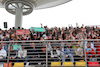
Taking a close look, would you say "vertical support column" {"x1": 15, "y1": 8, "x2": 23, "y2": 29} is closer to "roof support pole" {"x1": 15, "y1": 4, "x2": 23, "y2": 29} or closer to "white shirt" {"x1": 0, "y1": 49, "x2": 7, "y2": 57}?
"roof support pole" {"x1": 15, "y1": 4, "x2": 23, "y2": 29}

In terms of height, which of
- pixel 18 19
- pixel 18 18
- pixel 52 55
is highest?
pixel 18 18

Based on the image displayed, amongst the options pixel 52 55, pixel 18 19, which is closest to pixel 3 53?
pixel 52 55

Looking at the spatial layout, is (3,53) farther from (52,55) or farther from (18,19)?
(18,19)

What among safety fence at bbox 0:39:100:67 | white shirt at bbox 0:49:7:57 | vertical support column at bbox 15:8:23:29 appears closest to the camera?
safety fence at bbox 0:39:100:67

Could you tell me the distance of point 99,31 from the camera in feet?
28.1

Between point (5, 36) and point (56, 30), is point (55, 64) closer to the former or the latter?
point (56, 30)

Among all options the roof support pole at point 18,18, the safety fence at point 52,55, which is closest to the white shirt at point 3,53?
the safety fence at point 52,55

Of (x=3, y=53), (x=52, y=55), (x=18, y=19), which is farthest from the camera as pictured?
(x=18, y=19)

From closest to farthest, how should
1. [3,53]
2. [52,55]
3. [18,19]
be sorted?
[52,55], [3,53], [18,19]

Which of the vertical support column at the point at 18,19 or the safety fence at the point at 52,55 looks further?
the vertical support column at the point at 18,19

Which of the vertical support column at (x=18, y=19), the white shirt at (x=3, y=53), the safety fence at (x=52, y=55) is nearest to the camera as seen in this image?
the safety fence at (x=52, y=55)

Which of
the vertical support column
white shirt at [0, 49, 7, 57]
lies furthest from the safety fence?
the vertical support column

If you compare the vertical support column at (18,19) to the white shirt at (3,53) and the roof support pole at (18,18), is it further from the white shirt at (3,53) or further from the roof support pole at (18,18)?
the white shirt at (3,53)

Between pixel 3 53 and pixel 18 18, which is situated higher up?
pixel 18 18
